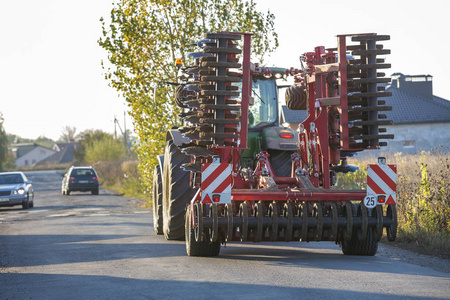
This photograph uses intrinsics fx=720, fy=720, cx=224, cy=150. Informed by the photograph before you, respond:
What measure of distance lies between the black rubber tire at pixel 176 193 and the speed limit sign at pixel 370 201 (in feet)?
10.5

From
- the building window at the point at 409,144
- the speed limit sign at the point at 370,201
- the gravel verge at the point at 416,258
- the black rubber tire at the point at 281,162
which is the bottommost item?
the gravel verge at the point at 416,258

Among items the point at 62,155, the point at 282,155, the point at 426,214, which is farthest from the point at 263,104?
the point at 62,155

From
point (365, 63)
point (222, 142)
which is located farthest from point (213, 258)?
point (365, 63)

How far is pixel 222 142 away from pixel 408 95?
5605 cm

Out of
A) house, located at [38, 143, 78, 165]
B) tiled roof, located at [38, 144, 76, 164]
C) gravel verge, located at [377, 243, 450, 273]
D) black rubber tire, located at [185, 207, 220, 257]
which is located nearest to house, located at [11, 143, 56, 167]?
house, located at [38, 143, 78, 165]

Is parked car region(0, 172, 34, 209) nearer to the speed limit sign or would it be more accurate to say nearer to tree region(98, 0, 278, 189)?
tree region(98, 0, 278, 189)

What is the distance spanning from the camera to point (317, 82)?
11.0 metres

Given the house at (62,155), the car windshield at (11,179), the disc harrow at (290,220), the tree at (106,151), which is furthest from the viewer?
the house at (62,155)

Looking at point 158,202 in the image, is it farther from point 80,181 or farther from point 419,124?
point 419,124

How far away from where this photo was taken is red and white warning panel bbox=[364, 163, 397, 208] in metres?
9.61

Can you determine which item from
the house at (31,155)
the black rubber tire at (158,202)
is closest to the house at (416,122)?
the black rubber tire at (158,202)

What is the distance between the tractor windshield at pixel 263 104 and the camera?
1222 cm

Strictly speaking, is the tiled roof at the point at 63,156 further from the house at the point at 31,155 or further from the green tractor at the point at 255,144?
the green tractor at the point at 255,144

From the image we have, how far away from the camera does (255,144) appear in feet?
39.6
